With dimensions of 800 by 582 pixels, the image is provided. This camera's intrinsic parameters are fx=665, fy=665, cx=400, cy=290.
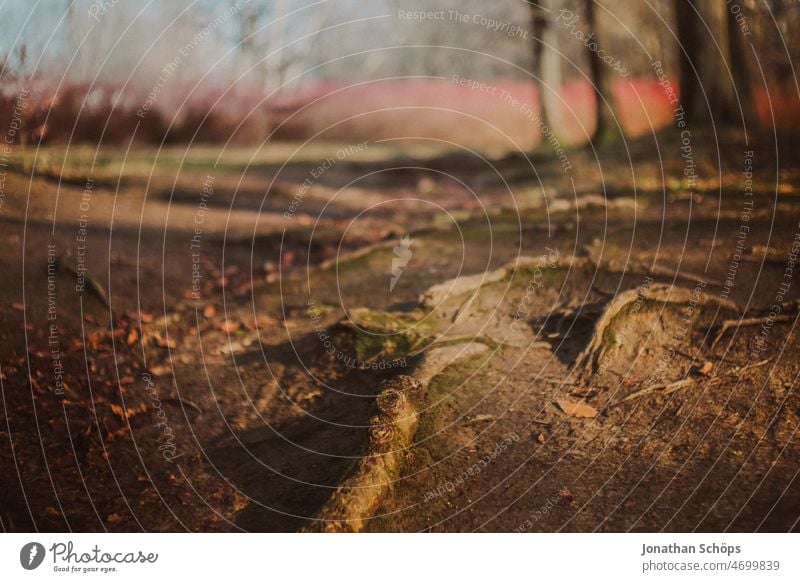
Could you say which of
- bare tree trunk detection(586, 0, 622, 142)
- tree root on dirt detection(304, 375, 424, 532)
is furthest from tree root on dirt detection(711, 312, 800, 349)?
bare tree trunk detection(586, 0, 622, 142)

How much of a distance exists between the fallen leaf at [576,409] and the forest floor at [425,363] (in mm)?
16

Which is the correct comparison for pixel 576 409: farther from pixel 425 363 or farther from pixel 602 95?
pixel 602 95

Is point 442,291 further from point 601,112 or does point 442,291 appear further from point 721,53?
point 601,112

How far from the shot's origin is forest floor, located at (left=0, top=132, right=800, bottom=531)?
14.7ft

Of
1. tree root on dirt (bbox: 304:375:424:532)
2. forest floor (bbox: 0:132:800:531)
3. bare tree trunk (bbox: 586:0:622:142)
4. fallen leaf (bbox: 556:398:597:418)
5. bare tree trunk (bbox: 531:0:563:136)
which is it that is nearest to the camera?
tree root on dirt (bbox: 304:375:424:532)

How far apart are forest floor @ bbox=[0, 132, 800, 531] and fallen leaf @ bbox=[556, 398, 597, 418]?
0.05ft

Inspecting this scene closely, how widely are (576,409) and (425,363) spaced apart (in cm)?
118

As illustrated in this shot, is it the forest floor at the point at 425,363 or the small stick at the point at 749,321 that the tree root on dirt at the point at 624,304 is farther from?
the small stick at the point at 749,321

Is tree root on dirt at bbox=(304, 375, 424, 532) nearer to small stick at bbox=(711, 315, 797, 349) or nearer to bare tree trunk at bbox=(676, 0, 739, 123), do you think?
small stick at bbox=(711, 315, 797, 349)

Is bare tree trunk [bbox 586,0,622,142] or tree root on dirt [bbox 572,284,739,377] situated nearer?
tree root on dirt [bbox 572,284,739,377]

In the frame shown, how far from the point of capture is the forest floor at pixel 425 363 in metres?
4.49

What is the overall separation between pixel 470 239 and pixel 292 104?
8.40 m

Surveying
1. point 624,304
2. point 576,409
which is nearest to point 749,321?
point 624,304

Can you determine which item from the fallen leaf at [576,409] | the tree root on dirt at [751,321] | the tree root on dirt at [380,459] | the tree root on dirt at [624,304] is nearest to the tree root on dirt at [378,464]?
the tree root on dirt at [380,459]
